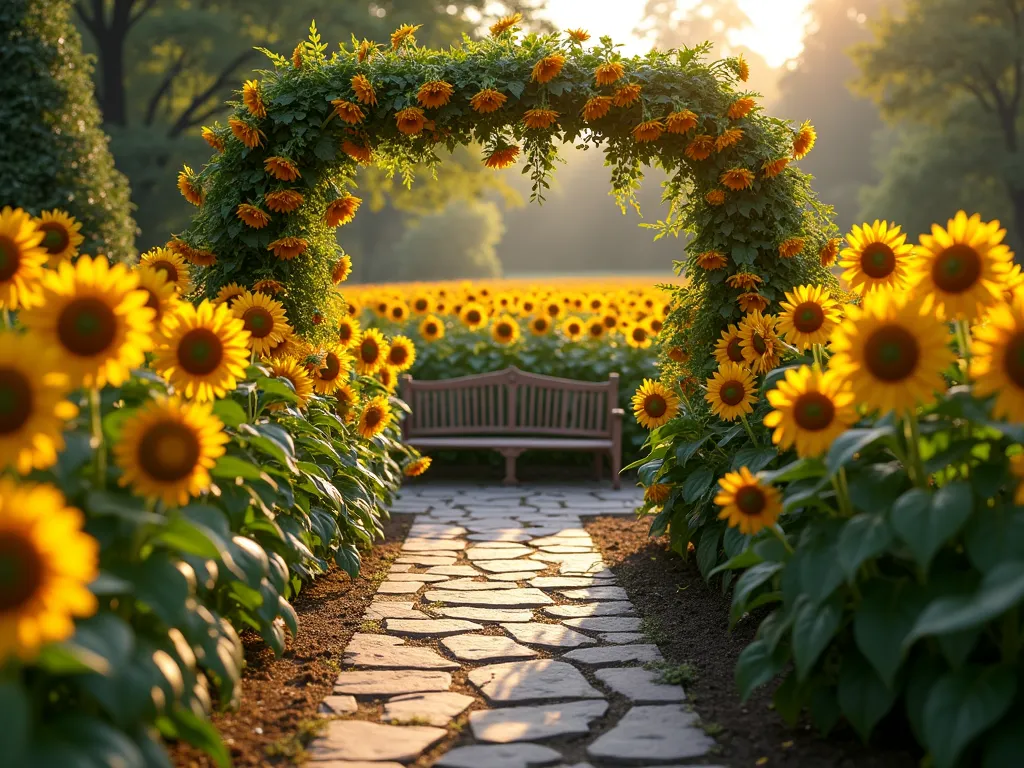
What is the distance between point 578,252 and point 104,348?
51.6 meters

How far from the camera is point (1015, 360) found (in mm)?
2428

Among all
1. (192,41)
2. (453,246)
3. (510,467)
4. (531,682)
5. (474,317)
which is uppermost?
(192,41)

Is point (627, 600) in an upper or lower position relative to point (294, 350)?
lower

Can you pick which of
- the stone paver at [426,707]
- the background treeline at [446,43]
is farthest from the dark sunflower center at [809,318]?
the background treeline at [446,43]

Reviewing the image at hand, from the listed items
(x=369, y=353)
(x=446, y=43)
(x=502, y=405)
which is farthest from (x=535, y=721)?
(x=446, y=43)

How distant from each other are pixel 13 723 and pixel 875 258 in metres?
3.21

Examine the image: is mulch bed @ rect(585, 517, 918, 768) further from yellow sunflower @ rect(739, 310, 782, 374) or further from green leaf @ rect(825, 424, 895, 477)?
yellow sunflower @ rect(739, 310, 782, 374)

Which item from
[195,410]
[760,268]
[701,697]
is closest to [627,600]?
[701,697]

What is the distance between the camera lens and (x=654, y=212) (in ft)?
165

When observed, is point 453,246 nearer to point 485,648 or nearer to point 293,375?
point 293,375

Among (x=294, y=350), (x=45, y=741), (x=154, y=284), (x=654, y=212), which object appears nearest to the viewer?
(x=45, y=741)

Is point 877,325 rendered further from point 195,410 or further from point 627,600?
point 627,600

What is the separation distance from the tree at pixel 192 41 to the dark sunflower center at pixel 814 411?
17.6m

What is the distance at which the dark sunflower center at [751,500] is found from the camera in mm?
3039
